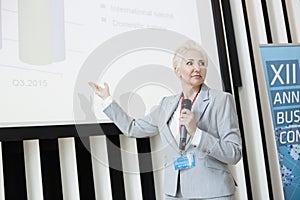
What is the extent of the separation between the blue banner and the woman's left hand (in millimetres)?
696

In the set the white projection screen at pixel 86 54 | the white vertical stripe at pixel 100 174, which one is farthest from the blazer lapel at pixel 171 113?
the white vertical stripe at pixel 100 174

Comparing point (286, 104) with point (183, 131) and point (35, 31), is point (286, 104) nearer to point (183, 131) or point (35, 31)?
point (183, 131)

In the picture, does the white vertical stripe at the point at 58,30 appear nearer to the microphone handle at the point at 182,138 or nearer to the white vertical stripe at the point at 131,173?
the white vertical stripe at the point at 131,173

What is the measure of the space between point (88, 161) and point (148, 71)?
49 centimetres

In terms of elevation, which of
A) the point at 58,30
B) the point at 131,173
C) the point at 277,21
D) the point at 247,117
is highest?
the point at 277,21

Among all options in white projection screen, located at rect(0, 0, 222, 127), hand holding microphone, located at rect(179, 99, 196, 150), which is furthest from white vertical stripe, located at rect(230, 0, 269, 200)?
hand holding microphone, located at rect(179, 99, 196, 150)

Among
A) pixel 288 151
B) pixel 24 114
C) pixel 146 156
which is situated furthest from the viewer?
pixel 288 151

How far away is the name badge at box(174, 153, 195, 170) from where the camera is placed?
68.8 inches

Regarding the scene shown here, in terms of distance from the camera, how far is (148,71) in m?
2.04

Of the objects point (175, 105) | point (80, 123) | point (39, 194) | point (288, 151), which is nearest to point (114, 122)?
point (80, 123)

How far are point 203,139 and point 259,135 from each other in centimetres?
72

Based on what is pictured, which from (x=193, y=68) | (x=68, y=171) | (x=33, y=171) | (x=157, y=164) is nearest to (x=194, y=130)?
(x=193, y=68)

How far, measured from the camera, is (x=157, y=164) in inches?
80.3

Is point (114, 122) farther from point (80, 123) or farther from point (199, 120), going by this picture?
point (199, 120)
